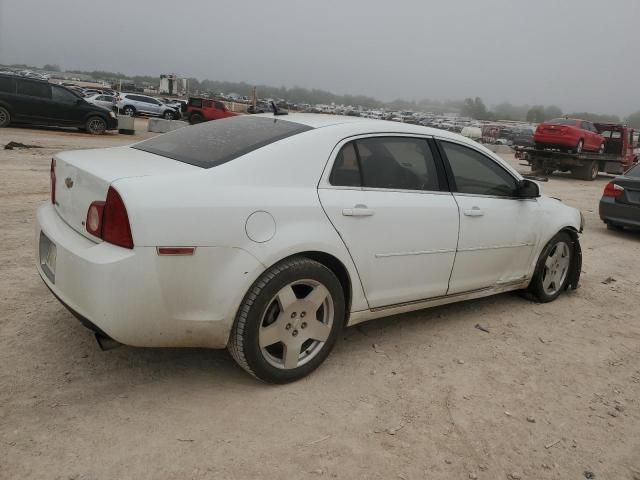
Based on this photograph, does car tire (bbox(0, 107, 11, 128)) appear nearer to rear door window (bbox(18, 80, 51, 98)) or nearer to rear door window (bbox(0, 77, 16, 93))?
rear door window (bbox(0, 77, 16, 93))

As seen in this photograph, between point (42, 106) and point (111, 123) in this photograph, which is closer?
point (42, 106)

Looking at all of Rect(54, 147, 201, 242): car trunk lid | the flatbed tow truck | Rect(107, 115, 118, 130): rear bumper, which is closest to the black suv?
Rect(107, 115, 118, 130): rear bumper

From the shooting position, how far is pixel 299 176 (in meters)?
3.14

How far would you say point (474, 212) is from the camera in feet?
13.2

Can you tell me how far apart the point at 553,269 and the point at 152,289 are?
379cm

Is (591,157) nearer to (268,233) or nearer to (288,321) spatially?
(288,321)

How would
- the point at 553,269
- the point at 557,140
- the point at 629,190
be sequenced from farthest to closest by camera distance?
1. the point at 557,140
2. the point at 629,190
3. the point at 553,269

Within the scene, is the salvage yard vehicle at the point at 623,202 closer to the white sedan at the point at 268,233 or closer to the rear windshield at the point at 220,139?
the white sedan at the point at 268,233

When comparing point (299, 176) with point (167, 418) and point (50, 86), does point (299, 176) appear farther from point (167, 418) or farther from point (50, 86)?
point (50, 86)

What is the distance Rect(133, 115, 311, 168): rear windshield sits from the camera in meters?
3.13

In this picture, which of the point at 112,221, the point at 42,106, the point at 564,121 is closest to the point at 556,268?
the point at 112,221

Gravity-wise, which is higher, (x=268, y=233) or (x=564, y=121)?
(x=564, y=121)

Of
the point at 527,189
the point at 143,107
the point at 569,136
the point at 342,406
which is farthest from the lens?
the point at 143,107

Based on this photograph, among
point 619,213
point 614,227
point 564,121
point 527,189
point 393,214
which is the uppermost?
point 564,121
